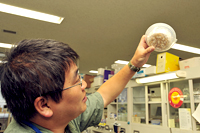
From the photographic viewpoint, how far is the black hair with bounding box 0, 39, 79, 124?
721mm

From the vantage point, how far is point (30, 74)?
0.72 m

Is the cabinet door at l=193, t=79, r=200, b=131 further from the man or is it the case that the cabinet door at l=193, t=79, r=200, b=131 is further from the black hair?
the black hair

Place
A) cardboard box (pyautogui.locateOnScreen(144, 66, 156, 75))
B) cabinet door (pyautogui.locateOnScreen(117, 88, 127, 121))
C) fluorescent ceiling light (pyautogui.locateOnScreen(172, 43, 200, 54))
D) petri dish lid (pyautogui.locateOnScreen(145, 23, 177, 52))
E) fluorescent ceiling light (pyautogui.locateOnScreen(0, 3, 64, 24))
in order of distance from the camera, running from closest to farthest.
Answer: petri dish lid (pyautogui.locateOnScreen(145, 23, 177, 52)) < cardboard box (pyautogui.locateOnScreen(144, 66, 156, 75)) < fluorescent ceiling light (pyautogui.locateOnScreen(0, 3, 64, 24)) < cabinet door (pyautogui.locateOnScreen(117, 88, 127, 121)) < fluorescent ceiling light (pyautogui.locateOnScreen(172, 43, 200, 54))

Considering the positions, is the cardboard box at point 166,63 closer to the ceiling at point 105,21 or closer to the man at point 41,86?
the ceiling at point 105,21

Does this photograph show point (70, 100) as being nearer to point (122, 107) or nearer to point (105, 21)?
point (122, 107)

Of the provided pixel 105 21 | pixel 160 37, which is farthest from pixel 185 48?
pixel 160 37

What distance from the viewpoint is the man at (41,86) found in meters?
0.73

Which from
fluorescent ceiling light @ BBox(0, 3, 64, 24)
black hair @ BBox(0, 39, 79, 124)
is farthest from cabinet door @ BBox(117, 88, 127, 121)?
black hair @ BBox(0, 39, 79, 124)

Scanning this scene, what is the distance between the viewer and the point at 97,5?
10.2 feet

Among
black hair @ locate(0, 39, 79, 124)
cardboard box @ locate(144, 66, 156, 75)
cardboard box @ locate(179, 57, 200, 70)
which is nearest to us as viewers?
black hair @ locate(0, 39, 79, 124)

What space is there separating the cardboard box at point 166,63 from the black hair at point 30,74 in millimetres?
2046

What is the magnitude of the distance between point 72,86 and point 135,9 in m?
2.79

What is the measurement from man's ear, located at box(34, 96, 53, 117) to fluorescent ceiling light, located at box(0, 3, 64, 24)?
3059 mm

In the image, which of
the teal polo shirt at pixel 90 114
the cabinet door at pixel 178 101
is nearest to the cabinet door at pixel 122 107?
the cabinet door at pixel 178 101
